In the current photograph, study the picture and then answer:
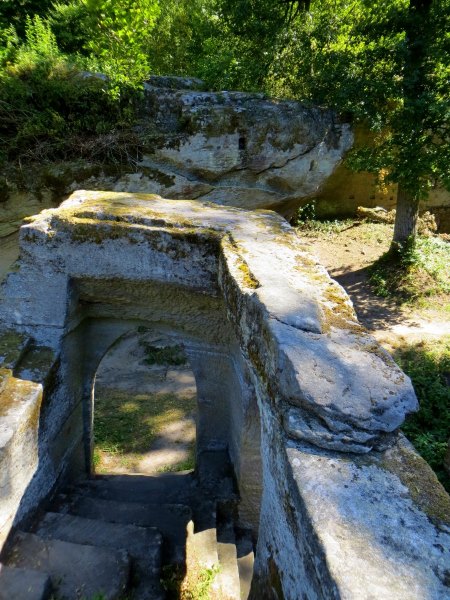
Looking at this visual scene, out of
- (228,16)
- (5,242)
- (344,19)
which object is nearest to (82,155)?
(5,242)

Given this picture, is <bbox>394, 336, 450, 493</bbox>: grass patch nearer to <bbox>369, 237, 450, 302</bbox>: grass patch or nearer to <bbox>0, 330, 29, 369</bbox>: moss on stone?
<bbox>369, 237, 450, 302</bbox>: grass patch

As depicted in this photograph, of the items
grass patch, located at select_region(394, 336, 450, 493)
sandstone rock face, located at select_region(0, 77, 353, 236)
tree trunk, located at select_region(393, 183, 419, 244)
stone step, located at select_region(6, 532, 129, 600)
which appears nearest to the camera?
stone step, located at select_region(6, 532, 129, 600)

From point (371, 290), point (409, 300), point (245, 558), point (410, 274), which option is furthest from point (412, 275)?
point (245, 558)

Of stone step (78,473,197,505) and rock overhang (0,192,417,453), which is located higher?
rock overhang (0,192,417,453)

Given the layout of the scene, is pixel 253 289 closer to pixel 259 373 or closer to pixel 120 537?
pixel 259 373

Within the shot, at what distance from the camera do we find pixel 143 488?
3922 millimetres

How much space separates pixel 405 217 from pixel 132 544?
880cm

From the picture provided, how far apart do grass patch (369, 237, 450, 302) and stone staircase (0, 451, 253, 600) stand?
6.42 metres

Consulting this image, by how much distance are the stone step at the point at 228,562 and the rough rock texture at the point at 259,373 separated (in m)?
0.25

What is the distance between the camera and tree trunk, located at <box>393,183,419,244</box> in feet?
29.8

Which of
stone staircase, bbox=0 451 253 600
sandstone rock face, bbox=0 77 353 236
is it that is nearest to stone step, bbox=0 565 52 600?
stone staircase, bbox=0 451 253 600

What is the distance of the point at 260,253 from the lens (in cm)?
273

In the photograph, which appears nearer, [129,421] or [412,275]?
[129,421]

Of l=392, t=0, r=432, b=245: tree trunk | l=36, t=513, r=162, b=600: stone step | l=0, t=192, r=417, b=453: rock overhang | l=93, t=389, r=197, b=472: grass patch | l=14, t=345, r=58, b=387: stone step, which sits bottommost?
l=93, t=389, r=197, b=472: grass patch
